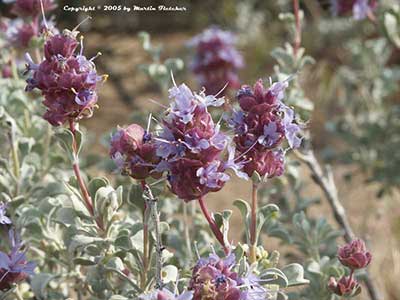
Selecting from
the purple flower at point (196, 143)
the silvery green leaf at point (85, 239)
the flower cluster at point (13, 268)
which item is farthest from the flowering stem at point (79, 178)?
the purple flower at point (196, 143)

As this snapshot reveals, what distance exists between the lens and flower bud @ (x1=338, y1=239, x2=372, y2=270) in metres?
1.53

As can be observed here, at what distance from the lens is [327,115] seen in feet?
16.6

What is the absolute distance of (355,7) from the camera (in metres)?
2.63

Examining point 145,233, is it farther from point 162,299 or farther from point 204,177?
point 162,299

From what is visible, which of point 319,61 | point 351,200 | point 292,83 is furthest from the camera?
point 319,61

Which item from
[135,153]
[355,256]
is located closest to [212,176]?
[135,153]

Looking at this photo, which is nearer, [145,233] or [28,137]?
[145,233]

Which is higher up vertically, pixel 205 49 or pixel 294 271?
pixel 205 49

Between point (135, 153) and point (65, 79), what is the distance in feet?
0.59

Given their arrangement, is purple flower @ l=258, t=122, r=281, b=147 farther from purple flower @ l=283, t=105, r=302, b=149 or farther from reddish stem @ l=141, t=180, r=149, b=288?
reddish stem @ l=141, t=180, r=149, b=288

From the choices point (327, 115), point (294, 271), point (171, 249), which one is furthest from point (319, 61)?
point (294, 271)

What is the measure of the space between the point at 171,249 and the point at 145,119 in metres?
0.52

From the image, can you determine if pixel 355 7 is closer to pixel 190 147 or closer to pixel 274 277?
pixel 274 277

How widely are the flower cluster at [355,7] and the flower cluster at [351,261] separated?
49.9 inches
